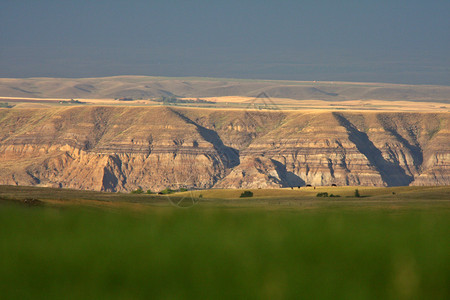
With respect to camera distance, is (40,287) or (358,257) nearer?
(40,287)

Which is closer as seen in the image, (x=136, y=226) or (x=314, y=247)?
(x=314, y=247)

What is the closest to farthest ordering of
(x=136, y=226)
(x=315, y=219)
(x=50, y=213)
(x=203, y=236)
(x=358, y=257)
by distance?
(x=358, y=257), (x=203, y=236), (x=136, y=226), (x=50, y=213), (x=315, y=219)

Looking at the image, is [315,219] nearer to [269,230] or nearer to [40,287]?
[269,230]

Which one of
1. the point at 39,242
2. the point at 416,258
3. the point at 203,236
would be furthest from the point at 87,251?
the point at 416,258

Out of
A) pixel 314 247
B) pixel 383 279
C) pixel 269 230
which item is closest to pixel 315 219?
pixel 269 230

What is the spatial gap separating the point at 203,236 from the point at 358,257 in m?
2.83

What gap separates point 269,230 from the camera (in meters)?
15.1

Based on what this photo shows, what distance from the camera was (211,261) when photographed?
12.1 metres

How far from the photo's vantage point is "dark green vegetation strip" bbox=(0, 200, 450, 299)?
11070 millimetres

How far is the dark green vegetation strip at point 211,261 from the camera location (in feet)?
36.3

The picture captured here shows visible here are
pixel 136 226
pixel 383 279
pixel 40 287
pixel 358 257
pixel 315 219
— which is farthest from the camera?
pixel 315 219

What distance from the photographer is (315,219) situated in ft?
56.5

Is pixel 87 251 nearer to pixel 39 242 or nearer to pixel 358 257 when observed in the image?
pixel 39 242

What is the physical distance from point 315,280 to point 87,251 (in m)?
3.53
